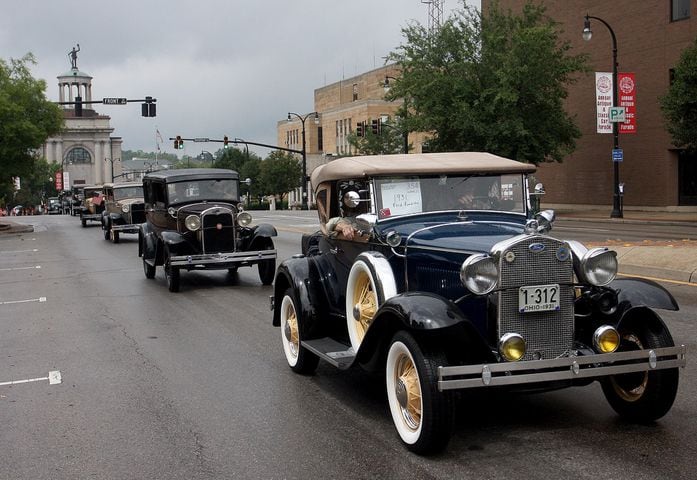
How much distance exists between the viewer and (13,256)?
23203mm

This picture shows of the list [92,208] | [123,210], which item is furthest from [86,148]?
[123,210]

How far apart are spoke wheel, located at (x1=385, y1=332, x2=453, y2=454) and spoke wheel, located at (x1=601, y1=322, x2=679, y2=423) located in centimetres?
145

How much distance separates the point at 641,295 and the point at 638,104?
38.3m

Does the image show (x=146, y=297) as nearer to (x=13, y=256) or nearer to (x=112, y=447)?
(x=112, y=447)

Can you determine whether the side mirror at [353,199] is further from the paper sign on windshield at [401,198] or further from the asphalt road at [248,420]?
the asphalt road at [248,420]

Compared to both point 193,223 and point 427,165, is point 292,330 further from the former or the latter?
point 193,223

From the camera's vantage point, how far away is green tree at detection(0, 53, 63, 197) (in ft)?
121

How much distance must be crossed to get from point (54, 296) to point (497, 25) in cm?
3130

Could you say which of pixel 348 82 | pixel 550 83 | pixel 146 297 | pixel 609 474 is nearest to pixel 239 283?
pixel 146 297

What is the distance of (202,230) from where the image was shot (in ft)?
46.8

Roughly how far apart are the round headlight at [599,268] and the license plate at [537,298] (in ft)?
0.99

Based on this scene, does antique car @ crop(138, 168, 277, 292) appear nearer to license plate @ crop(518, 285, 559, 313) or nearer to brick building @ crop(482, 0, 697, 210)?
license plate @ crop(518, 285, 559, 313)

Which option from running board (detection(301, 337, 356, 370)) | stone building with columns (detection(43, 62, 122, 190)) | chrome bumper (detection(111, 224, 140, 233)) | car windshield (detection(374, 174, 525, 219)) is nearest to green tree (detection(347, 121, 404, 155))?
chrome bumper (detection(111, 224, 140, 233))

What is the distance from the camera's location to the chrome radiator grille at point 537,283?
5047 mm
